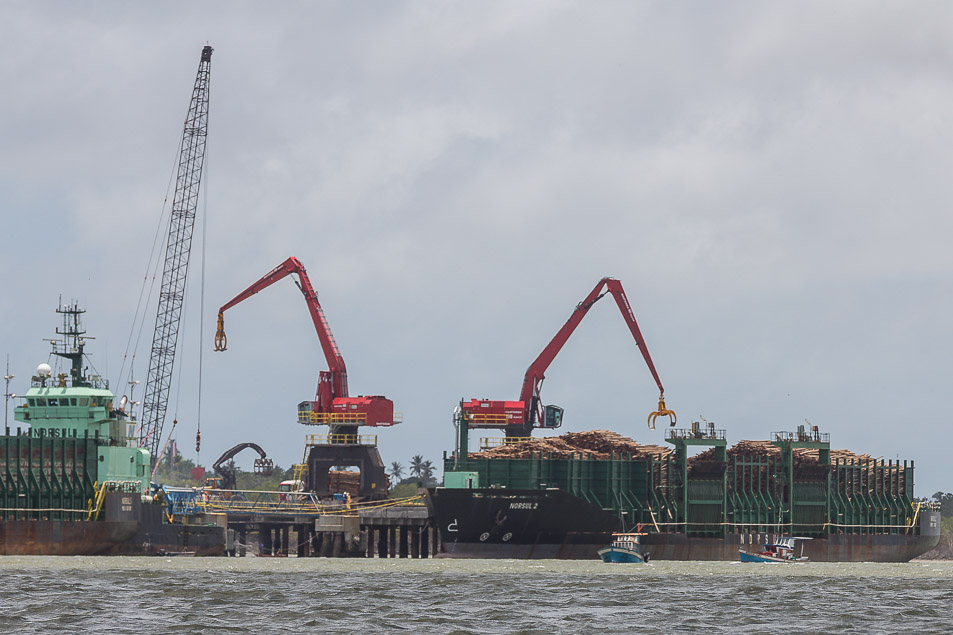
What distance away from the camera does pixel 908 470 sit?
160500mm

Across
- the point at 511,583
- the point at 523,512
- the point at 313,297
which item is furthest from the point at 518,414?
the point at 511,583

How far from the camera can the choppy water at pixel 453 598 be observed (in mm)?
71500

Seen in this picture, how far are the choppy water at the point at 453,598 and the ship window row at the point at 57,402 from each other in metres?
13.7

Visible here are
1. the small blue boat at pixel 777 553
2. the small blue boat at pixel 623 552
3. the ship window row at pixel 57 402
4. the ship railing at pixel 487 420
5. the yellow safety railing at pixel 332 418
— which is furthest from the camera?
the yellow safety railing at pixel 332 418

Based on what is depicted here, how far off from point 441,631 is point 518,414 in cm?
9520

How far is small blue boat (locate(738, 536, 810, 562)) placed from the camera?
13588 centimetres

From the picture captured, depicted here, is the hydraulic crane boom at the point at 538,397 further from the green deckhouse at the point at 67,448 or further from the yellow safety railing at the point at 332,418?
the green deckhouse at the point at 67,448

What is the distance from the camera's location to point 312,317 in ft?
561

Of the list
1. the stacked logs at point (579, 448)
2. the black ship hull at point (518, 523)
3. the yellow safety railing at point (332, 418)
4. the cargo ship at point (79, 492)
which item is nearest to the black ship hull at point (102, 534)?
the cargo ship at point (79, 492)

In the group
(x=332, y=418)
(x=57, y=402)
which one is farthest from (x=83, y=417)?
(x=332, y=418)

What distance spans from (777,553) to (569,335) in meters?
40.2

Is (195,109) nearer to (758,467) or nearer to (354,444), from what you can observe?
(354,444)

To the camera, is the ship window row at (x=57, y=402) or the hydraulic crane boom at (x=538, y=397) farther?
the hydraulic crane boom at (x=538, y=397)

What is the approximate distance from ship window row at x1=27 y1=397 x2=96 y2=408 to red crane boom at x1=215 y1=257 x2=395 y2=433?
42314 millimetres
